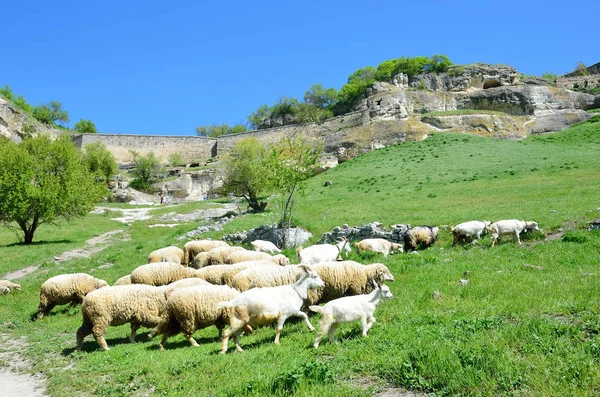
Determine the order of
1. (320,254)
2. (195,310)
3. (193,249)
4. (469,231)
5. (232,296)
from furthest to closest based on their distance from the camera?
(193,249), (469,231), (320,254), (232,296), (195,310)

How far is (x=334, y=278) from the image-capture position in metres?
10.9

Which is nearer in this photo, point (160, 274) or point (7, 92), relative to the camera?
point (160, 274)

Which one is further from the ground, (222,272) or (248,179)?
(248,179)

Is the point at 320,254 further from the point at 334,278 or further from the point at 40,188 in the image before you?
the point at 40,188

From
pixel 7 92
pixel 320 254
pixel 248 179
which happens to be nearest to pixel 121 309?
pixel 320 254

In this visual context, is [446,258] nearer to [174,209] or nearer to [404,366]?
[404,366]

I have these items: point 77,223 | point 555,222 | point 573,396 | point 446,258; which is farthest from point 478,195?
point 77,223

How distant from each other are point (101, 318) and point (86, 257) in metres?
16.0

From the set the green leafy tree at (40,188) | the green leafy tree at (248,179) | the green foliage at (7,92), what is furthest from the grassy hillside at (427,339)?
the green foliage at (7,92)

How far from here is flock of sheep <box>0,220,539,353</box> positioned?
28.1ft

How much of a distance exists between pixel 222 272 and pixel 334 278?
3.84 metres

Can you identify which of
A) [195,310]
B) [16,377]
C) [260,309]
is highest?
[260,309]

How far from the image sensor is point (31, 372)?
8961 mm

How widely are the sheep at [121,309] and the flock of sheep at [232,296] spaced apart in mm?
21
